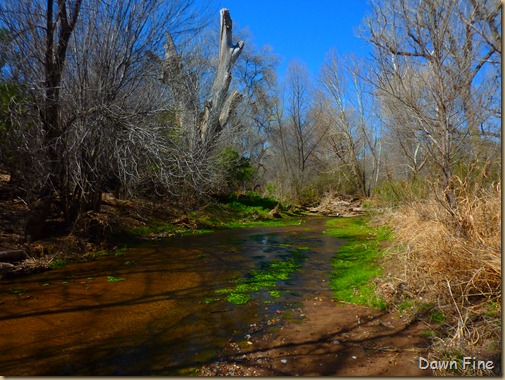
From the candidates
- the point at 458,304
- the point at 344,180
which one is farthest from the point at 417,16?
the point at 344,180

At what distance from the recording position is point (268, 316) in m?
4.84

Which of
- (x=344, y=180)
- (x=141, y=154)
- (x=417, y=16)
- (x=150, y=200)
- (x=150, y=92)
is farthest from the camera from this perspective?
(x=344, y=180)

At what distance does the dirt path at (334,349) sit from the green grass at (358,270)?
22.6 inches

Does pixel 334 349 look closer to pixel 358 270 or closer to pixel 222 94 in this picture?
pixel 358 270

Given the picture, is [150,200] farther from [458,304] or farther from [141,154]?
[458,304]

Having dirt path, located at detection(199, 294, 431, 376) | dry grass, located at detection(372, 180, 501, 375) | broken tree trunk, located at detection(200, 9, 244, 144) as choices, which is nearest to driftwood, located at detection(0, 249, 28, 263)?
dirt path, located at detection(199, 294, 431, 376)

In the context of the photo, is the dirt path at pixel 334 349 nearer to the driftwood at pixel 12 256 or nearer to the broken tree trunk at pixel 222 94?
the driftwood at pixel 12 256

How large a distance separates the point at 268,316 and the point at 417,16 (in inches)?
188

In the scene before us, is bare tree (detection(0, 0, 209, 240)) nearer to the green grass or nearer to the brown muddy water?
the brown muddy water

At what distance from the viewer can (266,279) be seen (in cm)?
660

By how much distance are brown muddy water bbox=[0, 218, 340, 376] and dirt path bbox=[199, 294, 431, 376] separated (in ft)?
1.07

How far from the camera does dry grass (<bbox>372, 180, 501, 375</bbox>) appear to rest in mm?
3566

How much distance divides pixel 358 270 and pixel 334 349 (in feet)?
10.2

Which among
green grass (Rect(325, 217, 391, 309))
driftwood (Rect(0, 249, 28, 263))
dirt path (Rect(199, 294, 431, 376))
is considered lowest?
dirt path (Rect(199, 294, 431, 376))
